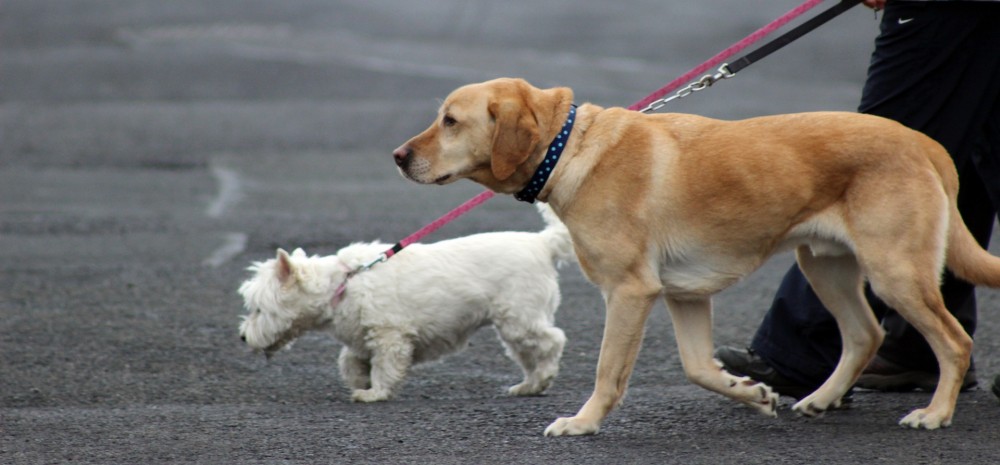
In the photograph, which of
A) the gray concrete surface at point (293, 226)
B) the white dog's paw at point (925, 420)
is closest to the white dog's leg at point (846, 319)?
the gray concrete surface at point (293, 226)

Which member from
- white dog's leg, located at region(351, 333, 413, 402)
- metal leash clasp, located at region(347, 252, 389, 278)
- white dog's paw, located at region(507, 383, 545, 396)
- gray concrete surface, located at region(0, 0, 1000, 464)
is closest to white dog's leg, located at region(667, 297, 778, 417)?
gray concrete surface, located at region(0, 0, 1000, 464)

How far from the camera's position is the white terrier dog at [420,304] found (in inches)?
247

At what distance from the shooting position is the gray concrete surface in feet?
17.2

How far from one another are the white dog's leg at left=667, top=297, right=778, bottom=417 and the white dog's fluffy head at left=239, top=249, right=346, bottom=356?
1733 millimetres

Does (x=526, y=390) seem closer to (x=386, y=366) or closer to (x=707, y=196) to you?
(x=386, y=366)

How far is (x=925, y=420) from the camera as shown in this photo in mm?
5199

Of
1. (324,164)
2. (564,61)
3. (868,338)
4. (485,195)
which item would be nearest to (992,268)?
(868,338)

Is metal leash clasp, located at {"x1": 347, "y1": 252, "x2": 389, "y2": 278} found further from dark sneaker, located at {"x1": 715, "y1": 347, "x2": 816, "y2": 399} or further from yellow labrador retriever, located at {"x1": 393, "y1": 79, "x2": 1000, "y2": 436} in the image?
dark sneaker, located at {"x1": 715, "y1": 347, "x2": 816, "y2": 399}

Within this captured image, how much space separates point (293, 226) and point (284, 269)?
3973mm

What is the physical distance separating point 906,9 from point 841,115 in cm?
61

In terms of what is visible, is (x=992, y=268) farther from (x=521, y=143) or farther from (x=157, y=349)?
(x=157, y=349)

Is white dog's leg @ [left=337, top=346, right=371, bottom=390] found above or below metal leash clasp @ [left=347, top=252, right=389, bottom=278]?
below

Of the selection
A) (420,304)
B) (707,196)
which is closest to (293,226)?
(420,304)

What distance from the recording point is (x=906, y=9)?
5.52 m
